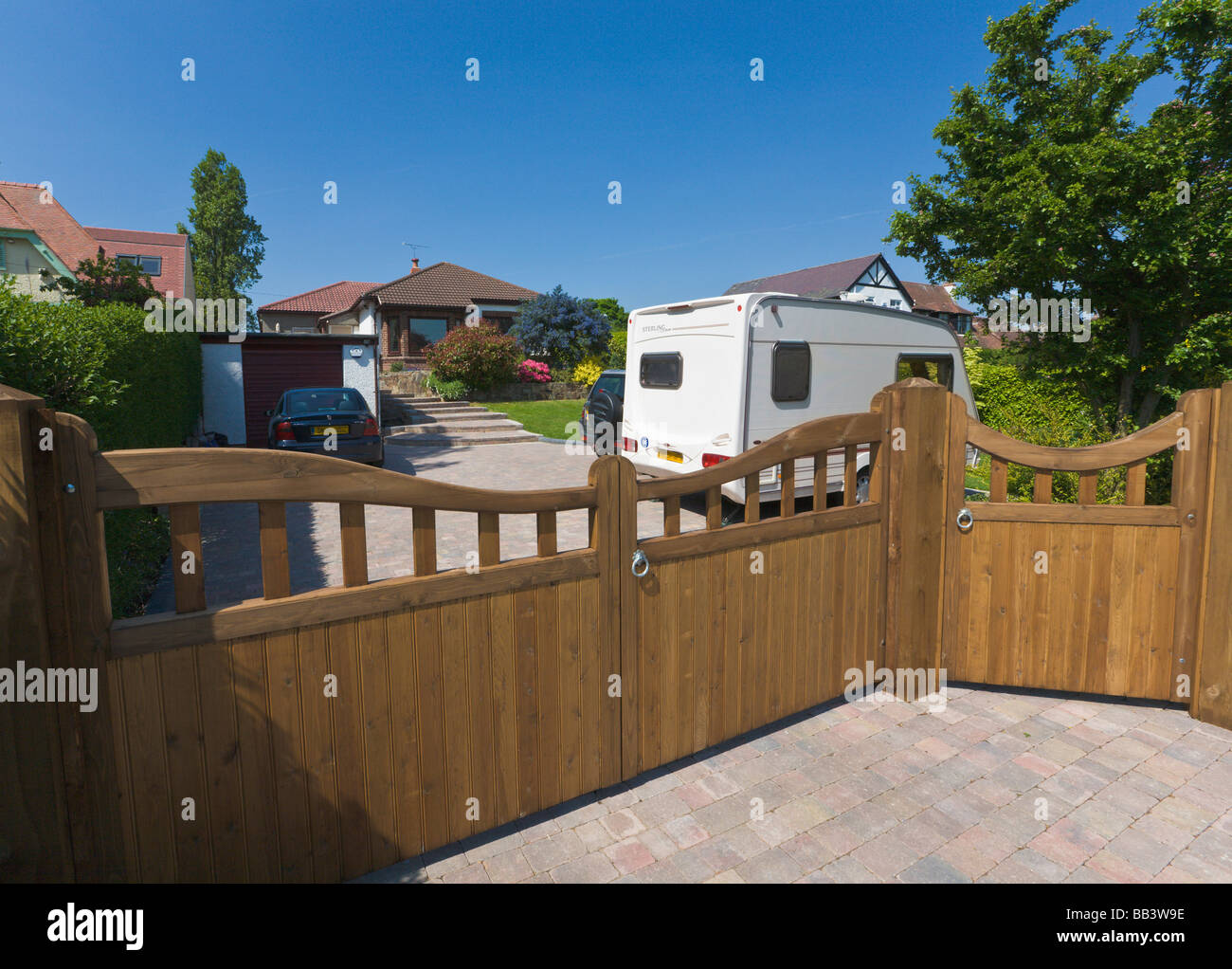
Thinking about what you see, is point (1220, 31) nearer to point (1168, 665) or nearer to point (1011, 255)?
point (1011, 255)

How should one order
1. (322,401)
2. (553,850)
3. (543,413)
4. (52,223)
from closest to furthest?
1. (553,850)
2. (322,401)
3. (543,413)
4. (52,223)

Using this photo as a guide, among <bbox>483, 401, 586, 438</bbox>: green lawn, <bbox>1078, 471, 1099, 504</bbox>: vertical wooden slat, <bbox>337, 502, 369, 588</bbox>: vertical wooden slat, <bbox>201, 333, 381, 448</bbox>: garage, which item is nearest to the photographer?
<bbox>337, 502, 369, 588</bbox>: vertical wooden slat

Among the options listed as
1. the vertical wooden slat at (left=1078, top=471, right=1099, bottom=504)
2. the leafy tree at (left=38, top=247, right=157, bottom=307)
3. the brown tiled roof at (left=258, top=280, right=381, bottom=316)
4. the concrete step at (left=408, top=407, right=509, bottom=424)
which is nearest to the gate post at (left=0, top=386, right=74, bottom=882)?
the vertical wooden slat at (left=1078, top=471, right=1099, bottom=504)

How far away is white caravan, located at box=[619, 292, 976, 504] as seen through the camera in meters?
8.23

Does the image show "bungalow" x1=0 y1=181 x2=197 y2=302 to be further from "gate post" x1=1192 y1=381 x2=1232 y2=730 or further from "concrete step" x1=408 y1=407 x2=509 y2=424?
"gate post" x1=1192 y1=381 x2=1232 y2=730

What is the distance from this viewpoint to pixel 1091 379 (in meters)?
13.5

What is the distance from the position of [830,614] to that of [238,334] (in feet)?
57.9

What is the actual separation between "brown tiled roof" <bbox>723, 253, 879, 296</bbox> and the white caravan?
105 ft

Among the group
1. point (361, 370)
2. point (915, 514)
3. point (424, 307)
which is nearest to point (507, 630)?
point (915, 514)

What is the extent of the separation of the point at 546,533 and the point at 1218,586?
3.85 meters

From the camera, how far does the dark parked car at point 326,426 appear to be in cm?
1202

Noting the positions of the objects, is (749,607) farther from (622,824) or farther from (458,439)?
(458,439)

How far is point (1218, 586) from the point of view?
12.7 feet

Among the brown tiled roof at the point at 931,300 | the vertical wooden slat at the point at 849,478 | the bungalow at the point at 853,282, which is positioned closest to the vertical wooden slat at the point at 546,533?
the vertical wooden slat at the point at 849,478
